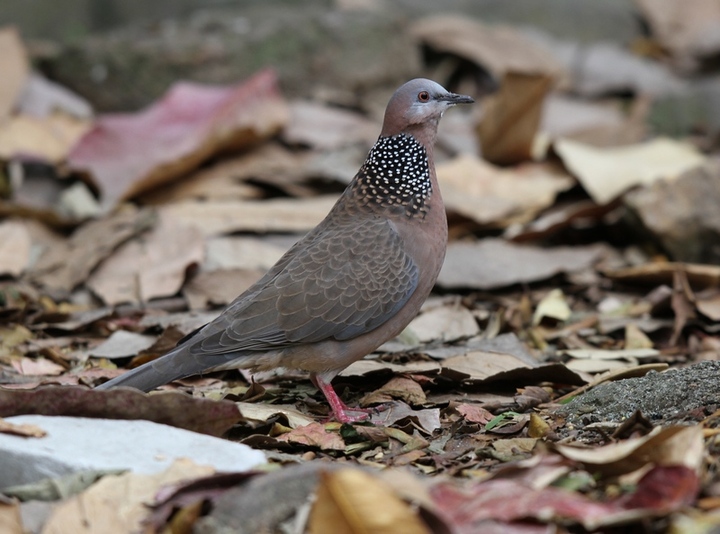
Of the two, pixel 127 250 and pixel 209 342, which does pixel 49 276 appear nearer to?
pixel 127 250

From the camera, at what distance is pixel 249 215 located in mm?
7629

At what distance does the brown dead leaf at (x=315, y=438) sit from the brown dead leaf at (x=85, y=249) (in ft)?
9.32

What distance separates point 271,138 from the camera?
352 inches

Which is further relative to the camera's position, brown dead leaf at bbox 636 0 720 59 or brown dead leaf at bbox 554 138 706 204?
brown dead leaf at bbox 636 0 720 59

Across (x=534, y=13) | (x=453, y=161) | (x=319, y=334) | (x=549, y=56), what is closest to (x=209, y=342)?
(x=319, y=334)

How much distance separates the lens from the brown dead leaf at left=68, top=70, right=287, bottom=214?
8.10 m

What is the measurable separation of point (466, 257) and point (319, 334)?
235 cm

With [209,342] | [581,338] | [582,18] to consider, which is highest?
[582,18]

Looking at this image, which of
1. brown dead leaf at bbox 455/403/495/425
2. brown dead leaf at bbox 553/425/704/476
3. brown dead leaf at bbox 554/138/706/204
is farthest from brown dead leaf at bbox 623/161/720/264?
brown dead leaf at bbox 553/425/704/476

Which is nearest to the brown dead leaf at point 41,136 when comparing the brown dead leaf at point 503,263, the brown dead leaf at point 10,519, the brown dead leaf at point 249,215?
the brown dead leaf at point 249,215

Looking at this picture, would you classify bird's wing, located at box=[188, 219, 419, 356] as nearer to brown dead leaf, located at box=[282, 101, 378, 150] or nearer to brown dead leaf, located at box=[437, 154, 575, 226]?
brown dead leaf, located at box=[437, 154, 575, 226]

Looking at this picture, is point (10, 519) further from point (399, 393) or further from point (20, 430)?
point (399, 393)

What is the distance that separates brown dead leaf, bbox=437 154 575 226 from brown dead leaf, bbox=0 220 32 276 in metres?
3.00

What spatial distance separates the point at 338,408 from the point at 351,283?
2.00 feet
